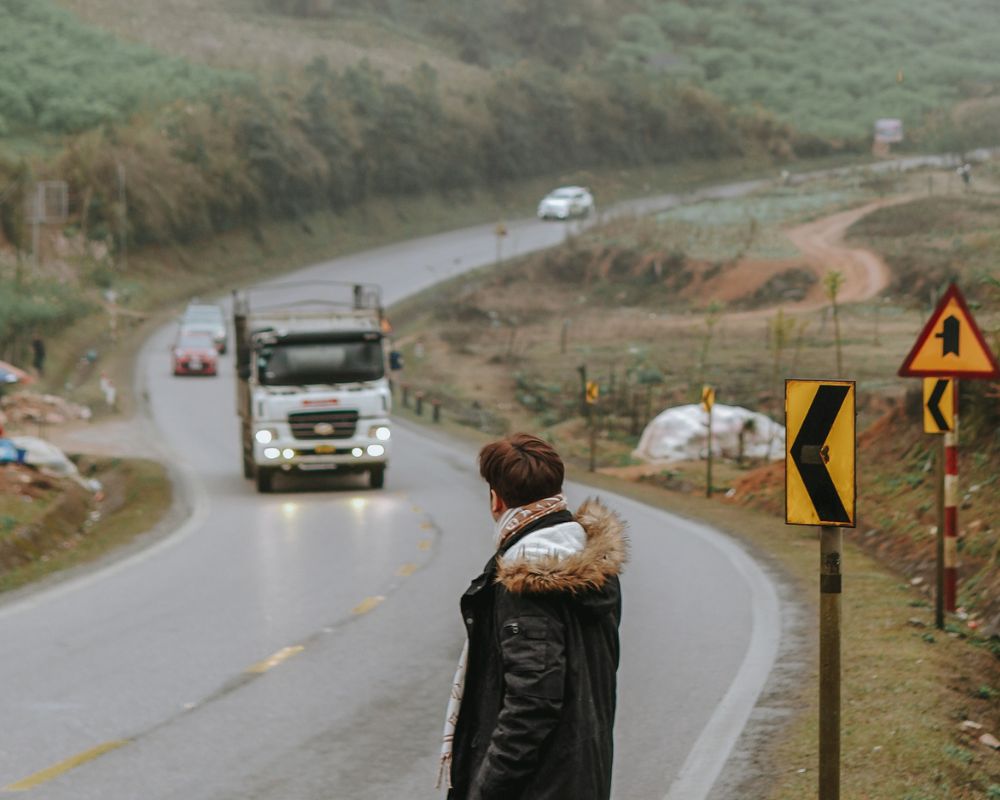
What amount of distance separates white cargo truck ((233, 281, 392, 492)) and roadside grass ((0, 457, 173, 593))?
1.92 m

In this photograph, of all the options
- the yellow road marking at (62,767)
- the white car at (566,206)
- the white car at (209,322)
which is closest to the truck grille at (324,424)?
the yellow road marking at (62,767)

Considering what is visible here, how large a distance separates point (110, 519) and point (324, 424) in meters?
3.77

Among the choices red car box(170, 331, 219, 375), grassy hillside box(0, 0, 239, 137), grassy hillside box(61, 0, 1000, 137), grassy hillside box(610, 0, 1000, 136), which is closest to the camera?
red car box(170, 331, 219, 375)

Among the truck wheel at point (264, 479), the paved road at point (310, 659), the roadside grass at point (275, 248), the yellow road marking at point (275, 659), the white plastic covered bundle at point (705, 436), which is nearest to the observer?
the paved road at point (310, 659)

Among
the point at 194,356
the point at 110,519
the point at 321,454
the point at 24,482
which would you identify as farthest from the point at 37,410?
the point at 110,519

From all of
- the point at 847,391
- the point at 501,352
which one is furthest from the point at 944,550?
the point at 501,352

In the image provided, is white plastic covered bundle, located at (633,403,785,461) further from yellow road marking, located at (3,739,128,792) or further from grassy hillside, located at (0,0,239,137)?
grassy hillside, located at (0,0,239,137)

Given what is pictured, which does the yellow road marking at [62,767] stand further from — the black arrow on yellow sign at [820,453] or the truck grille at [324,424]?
the truck grille at [324,424]

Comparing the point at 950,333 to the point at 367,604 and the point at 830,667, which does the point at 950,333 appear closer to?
the point at 830,667

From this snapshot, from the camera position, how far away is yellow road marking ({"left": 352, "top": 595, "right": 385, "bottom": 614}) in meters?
14.0

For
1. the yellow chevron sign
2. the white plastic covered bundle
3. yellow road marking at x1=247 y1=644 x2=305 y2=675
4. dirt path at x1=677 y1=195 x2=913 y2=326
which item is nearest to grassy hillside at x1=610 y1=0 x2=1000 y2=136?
dirt path at x1=677 y1=195 x2=913 y2=326

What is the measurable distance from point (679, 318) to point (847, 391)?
175 ft

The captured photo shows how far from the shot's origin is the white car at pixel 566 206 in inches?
3472

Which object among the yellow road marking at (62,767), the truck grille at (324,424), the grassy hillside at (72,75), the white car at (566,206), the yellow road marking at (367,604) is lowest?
the yellow road marking at (367,604)
